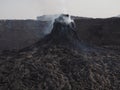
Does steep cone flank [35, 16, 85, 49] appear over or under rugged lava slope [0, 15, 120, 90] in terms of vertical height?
over

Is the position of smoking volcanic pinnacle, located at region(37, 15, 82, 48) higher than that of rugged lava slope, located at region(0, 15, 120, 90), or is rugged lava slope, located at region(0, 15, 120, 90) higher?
smoking volcanic pinnacle, located at region(37, 15, 82, 48)

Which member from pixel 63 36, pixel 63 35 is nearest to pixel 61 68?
pixel 63 36

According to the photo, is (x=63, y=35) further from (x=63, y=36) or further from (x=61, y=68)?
(x=61, y=68)

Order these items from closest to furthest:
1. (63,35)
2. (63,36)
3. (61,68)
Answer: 1. (61,68)
2. (63,36)
3. (63,35)

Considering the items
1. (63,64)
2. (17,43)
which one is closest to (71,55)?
(63,64)

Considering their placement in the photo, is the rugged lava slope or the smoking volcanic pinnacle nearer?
the rugged lava slope

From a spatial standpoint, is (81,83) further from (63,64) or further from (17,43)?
(17,43)

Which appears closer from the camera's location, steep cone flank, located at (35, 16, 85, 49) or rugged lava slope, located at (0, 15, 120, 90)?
rugged lava slope, located at (0, 15, 120, 90)

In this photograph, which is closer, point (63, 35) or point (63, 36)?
point (63, 36)
